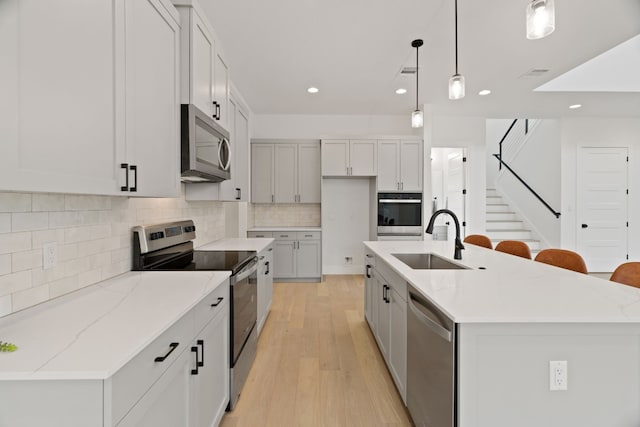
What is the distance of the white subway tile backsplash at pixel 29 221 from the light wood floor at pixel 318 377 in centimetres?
147

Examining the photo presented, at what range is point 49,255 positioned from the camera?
139 centimetres

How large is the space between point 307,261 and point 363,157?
6.51 feet

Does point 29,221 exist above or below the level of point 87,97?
below

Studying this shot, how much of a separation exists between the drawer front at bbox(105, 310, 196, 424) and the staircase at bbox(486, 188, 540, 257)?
6.67 metres

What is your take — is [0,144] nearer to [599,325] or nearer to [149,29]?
[149,29]

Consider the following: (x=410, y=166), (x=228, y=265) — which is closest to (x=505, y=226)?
(x=410, y=166)

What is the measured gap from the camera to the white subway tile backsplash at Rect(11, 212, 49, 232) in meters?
1.23

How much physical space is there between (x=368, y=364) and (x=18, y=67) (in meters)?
2.71

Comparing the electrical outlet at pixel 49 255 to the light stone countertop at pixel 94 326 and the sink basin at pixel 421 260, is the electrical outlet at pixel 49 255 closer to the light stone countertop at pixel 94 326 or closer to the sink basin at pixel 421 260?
the light stone countertop at pixel 94 326

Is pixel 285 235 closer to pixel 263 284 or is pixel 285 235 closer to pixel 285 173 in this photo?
pixel 285 173

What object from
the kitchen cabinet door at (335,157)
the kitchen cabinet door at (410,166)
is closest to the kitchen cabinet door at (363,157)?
the kitchen cabinet door at (335,157)

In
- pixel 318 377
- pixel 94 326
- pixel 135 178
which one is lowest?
pixel 318 377

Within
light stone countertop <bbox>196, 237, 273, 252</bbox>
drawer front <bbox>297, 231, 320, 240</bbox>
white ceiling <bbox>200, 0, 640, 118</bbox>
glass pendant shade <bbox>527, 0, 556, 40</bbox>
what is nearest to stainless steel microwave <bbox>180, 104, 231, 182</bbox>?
light stone countertop <bbox>196, 237, 273, 252</bbox>

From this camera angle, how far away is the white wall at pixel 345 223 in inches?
234
